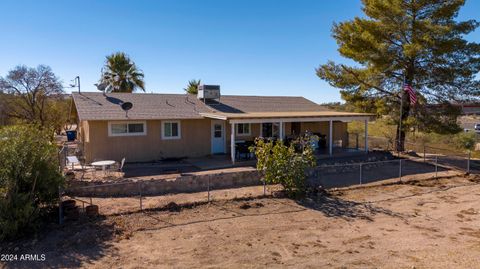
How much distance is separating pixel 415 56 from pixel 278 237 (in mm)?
16107

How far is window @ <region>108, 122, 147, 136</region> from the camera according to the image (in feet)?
52.0

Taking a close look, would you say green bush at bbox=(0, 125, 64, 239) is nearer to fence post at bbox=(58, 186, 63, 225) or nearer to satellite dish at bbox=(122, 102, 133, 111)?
fence post at bbox=(58, 186, 63, 225)

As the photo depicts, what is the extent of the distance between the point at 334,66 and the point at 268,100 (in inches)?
192

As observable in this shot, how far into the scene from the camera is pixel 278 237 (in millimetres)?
7969

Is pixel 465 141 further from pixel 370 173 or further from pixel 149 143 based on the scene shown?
pixel 149 143

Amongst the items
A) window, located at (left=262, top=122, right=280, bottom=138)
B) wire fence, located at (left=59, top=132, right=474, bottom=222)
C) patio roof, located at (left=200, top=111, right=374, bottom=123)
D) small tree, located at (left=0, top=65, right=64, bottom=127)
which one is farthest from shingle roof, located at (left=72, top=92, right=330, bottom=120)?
small tree, located at (left=0, top=65, right=64, bottom=127)

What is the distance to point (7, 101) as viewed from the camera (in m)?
29.2

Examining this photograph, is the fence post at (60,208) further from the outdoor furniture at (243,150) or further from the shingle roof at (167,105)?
the outdoor furniture at (243,150)

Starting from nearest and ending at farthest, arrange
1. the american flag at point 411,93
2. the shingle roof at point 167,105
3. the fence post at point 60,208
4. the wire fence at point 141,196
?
the fence post at point 60,208 < the wire fence at point 141,196 < the shingle roof at point 167,105 < the american flag at point 411,93

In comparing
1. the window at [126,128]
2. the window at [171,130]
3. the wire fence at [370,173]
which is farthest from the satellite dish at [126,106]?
the wire fence at [370,173]

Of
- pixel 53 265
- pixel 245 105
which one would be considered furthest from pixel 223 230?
pixel 245 105

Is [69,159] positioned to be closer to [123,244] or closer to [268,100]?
[123,244]

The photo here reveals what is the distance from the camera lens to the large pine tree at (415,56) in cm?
1884

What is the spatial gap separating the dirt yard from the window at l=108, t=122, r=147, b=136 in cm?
744
